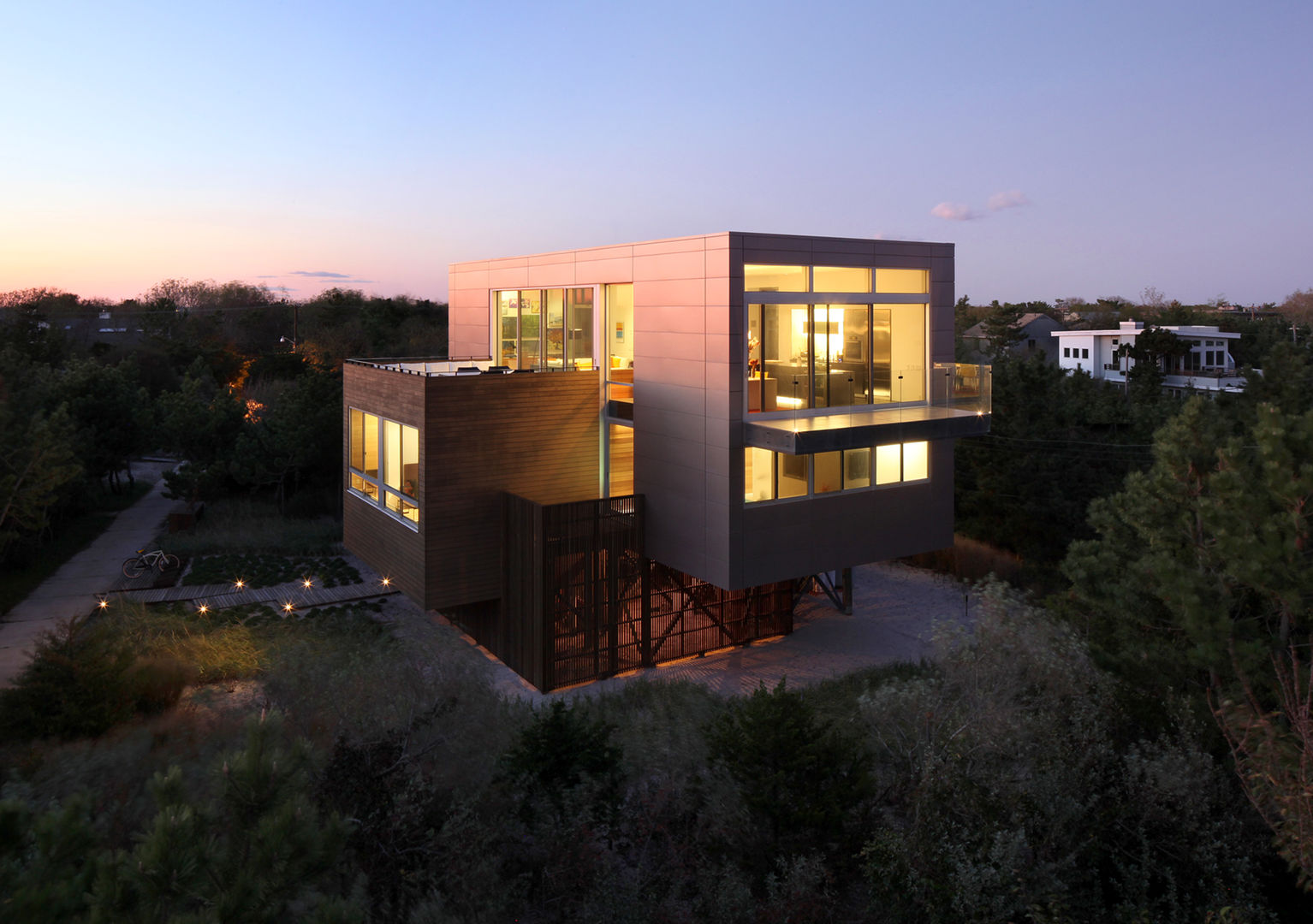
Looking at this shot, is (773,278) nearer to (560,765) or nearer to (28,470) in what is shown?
(560,765)

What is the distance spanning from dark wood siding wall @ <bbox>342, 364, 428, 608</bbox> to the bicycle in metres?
5.11

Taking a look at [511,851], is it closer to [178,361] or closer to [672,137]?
[672,137]

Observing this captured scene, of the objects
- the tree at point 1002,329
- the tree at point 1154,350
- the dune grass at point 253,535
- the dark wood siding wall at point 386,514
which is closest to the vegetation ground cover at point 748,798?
the dark wood siding wall at point 386,514

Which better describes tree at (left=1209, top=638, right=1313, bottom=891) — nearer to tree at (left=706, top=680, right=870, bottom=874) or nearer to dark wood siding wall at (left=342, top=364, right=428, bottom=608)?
tree at (left=706, top=680, right=870, bottom=874)

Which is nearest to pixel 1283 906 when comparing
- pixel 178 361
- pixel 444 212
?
pixel 444 212

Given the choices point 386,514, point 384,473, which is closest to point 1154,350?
point 384,473

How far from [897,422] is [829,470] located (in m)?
1.44

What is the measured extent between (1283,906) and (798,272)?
9297 mm

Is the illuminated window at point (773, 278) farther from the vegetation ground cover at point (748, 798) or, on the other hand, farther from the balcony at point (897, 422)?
the vegetation ground cover at point (748, 798)

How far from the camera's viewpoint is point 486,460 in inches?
539

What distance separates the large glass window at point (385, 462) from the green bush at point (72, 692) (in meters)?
4.38

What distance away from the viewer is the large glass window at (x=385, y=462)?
1407 centimetres

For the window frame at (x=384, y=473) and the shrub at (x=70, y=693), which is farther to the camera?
the window frame at (x=384, y=473)

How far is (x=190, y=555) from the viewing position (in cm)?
2092
